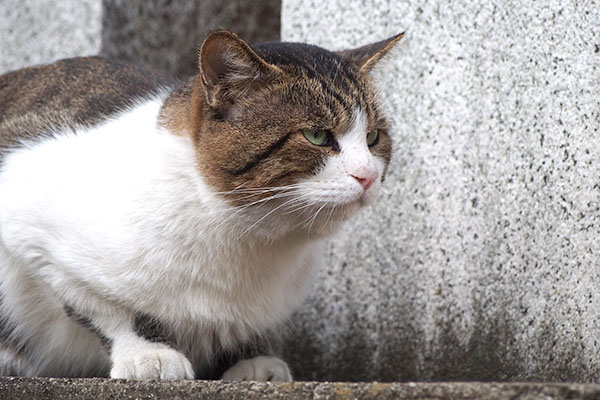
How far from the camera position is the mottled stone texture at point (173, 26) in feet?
11.3

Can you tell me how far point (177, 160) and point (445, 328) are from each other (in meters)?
1.04

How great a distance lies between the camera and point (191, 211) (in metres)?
2.09

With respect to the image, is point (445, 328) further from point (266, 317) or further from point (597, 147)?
point (597, 147)

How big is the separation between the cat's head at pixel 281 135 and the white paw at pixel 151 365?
0.47 meters

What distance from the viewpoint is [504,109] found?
7.54 ft

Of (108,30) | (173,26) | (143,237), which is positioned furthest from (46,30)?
(143,237)

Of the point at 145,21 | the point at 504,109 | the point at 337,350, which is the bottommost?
the point at 337,350

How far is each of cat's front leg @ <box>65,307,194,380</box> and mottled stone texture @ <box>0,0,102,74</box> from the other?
5.26 ft

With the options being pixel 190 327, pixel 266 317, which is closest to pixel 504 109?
pixel 266 317

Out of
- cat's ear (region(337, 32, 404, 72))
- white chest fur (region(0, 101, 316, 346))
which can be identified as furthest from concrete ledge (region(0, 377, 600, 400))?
cat's ear (region(337, 32, 404, 72))

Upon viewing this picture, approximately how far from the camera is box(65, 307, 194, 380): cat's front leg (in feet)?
6.58

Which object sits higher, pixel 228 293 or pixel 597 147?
pixel 597 147

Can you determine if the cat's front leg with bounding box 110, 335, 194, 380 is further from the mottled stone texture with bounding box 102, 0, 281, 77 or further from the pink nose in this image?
the mottled stone texture with bounding box 102, 0, 281, 77

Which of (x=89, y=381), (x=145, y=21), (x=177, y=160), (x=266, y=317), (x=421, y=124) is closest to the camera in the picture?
(x=89, y=381)
